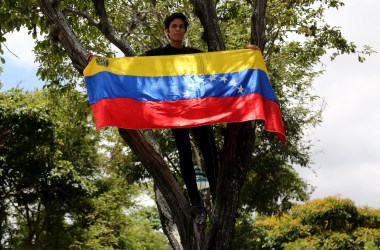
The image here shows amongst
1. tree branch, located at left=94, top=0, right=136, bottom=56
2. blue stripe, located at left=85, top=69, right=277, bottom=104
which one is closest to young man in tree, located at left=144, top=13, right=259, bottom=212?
blue stripe, located at left=85, top=69, right=277, bottom=104

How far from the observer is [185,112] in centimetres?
468

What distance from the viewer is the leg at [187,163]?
4691 millimetres

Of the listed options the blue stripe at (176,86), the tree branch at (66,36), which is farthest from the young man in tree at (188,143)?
the blue stripe at (176,86)

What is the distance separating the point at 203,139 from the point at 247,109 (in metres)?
0.58

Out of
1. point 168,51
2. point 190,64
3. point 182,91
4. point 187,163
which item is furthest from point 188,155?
point 168,51

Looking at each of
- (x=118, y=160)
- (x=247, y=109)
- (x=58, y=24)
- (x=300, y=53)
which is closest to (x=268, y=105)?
(x=247, y=109)

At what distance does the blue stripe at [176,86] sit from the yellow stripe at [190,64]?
0.15ft

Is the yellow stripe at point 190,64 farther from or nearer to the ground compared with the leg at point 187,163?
farther from the ground

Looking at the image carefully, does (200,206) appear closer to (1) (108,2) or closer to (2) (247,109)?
(2) (247,109)

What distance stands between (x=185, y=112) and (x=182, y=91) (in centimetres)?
23

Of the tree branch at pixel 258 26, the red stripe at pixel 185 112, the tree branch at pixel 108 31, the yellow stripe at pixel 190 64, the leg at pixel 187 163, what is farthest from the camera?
the tree branch at pixel 108 31

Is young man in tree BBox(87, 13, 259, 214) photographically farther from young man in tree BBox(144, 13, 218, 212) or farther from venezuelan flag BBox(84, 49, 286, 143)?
venezuelan flag BBox(84, 49, 286, 143)

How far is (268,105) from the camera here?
187 inches

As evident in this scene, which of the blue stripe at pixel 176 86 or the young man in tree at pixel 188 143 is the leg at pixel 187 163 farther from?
the blue stripe at pixel 176 86
